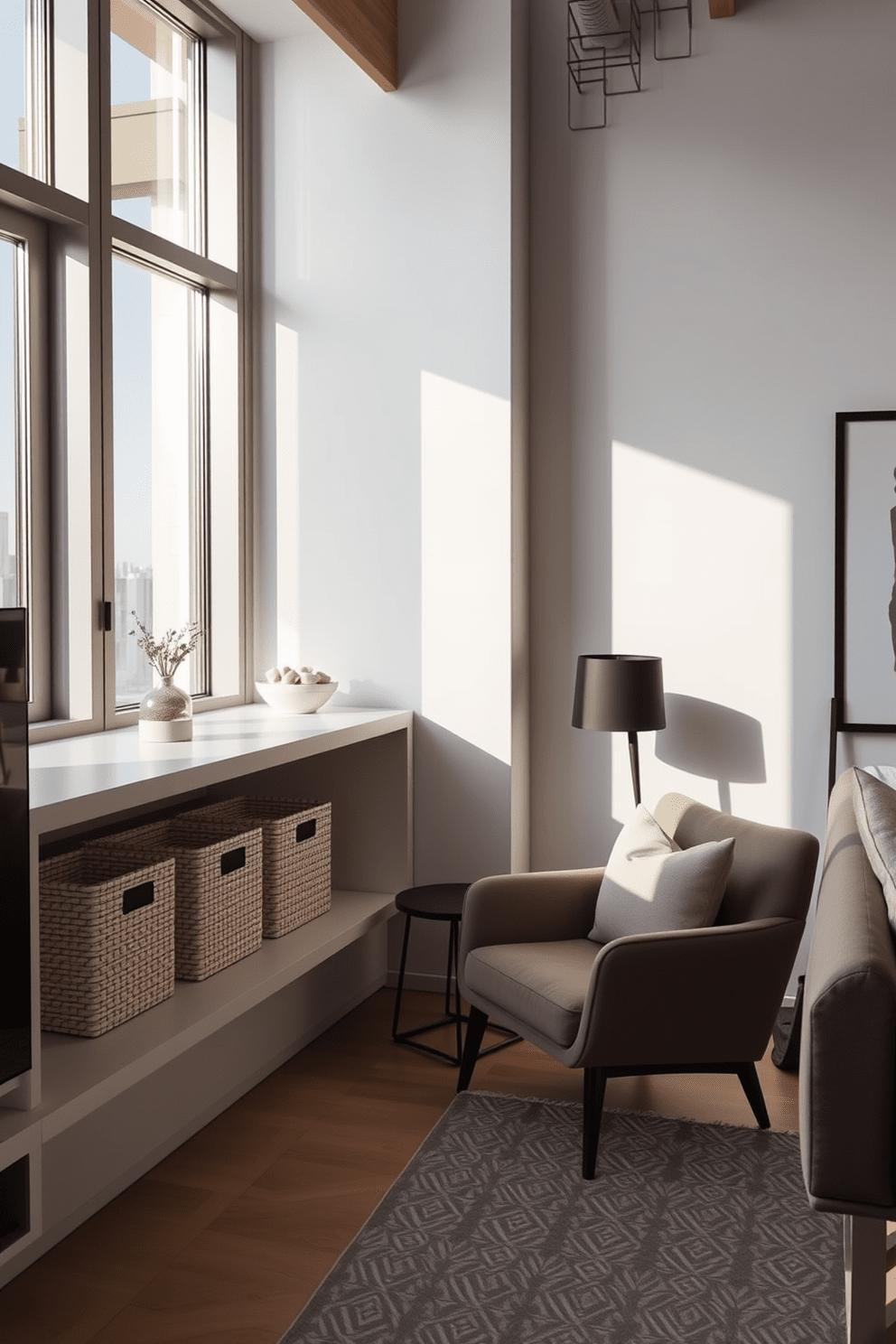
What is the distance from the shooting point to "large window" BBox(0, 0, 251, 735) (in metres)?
2.99

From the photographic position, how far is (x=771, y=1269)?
7.42 ft

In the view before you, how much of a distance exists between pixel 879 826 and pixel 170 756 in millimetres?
1515

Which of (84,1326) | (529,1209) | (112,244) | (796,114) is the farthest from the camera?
(796,114)

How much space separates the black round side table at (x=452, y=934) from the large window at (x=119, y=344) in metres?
0.93

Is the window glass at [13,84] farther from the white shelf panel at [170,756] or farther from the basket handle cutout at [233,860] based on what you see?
the basket handle cutout at [233,860]

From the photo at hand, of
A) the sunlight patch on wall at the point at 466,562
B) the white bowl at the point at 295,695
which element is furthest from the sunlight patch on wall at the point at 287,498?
the sunlight patch on wall at the point at 466,562

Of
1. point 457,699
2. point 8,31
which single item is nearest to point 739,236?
point 457,699

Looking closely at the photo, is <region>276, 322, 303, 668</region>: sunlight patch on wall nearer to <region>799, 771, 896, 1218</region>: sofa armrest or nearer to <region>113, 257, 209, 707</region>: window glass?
<region>113, 257, 209, 707</region>: window glass

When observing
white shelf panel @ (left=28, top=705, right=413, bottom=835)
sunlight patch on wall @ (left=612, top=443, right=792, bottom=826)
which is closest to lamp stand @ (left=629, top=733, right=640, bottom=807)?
sunlight patch on wall @ (left=612, top=443, right=792, bottom=826)

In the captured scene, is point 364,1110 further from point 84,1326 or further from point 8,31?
point 8,31

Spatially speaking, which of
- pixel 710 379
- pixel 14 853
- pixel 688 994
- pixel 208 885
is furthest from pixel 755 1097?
pixel 710 379

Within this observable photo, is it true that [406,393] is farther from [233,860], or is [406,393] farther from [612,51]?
[233,860]

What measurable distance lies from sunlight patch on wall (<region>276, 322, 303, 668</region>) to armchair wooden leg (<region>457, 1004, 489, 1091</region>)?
138 cm

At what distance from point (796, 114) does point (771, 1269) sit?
3135 millimetres
